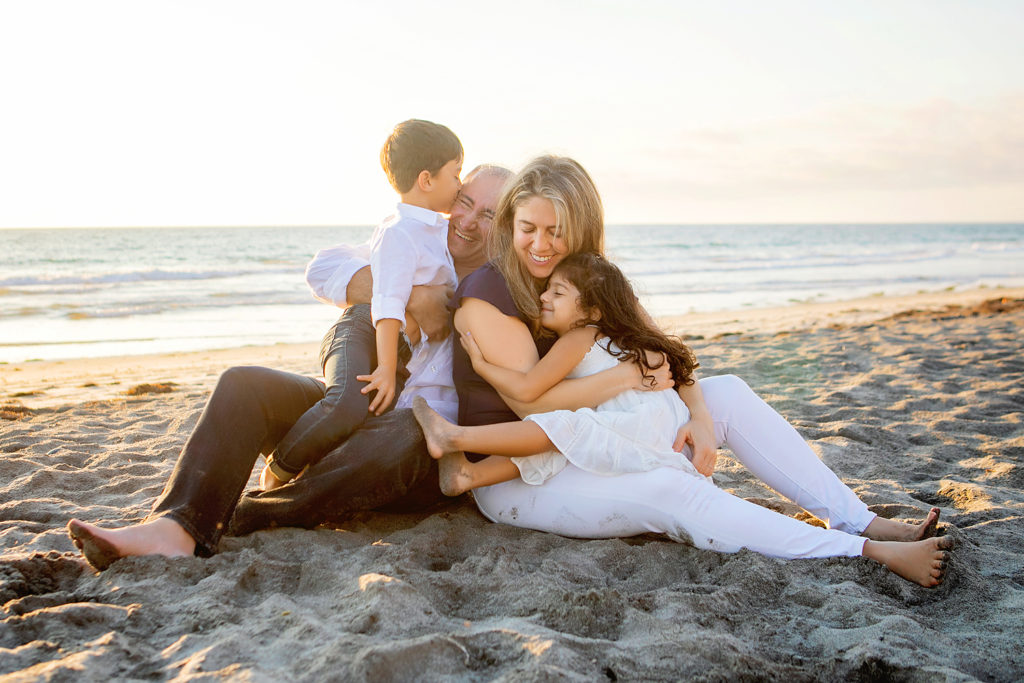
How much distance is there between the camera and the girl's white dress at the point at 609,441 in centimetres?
242

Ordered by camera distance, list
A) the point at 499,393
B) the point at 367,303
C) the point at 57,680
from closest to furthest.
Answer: the point at 57,680, the point at 499,393, the point at 367,303

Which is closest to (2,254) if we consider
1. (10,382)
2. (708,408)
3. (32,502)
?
(10,382)

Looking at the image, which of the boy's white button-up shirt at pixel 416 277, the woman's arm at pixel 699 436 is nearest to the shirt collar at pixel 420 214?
the boy's white button-up shirt at pixel 416 277

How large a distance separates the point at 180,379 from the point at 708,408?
191 inches

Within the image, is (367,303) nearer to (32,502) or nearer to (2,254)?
(32,502)

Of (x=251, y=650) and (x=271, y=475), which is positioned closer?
(x=251, y=650)

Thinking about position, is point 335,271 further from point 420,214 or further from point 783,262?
point 783,262

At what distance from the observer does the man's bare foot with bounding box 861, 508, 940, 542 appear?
2.41m

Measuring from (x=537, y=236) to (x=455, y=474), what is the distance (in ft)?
2.92

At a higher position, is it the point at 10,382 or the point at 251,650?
the point at 251,650

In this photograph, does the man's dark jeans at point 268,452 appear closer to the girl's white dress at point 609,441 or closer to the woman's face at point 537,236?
the girl's white dress at point 609,441

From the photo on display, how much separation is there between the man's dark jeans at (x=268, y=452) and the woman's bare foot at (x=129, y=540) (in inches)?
2.6

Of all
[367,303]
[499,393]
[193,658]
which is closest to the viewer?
[193,658]

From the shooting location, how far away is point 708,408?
2.77m
